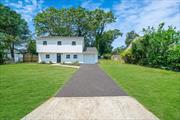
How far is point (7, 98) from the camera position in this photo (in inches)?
291

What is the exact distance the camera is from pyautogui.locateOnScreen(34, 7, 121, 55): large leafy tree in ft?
159

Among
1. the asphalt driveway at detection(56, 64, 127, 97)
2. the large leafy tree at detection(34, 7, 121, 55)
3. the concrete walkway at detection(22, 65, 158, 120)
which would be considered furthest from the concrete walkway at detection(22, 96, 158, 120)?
the large leafy tree at detection(34, 7, 121, 55)

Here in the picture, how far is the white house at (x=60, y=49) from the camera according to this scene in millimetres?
34719

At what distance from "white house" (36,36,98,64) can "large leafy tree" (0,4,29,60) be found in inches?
295

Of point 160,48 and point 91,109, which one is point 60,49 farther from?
point 91,109

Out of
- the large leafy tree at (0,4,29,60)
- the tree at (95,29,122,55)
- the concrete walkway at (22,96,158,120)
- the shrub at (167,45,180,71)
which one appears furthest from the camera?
the tree at (95,29,122,55)

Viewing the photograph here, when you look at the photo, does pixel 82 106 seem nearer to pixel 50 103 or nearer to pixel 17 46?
pixel 50 103

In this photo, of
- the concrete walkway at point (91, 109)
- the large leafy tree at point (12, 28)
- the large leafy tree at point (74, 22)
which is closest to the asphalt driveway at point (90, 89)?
the concrete walkway at point (91, 109)

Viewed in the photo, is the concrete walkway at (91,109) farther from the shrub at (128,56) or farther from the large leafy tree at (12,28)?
the large leafy tree at (12,28)

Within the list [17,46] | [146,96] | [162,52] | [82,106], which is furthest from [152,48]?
[17,46]

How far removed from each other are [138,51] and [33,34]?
27.9 meters

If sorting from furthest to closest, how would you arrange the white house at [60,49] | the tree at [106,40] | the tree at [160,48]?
the tree at [106,40]
the white house at [60,49]
the tree at [160,48]

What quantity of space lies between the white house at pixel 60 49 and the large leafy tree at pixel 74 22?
14433 mm

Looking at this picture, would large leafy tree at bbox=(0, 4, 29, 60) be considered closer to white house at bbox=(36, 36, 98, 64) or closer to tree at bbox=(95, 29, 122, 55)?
white house at bbox=(36, 36, 98, 64)
